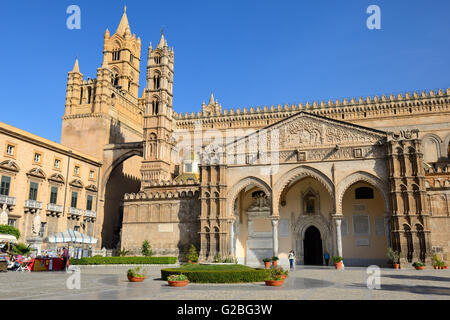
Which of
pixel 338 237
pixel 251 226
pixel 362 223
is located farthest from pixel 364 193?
pixel 251 226

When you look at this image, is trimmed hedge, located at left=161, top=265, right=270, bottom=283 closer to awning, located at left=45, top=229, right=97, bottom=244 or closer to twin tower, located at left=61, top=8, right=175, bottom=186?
awning, located at left=45, top=229, right=97, bottom=244

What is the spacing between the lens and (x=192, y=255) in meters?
32.8

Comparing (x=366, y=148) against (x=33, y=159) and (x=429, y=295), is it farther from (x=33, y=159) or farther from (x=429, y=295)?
(x=33, y=159)

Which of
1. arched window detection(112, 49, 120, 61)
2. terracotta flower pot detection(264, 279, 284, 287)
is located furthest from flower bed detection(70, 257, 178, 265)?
arched window detection(112, 49, 120, 61)

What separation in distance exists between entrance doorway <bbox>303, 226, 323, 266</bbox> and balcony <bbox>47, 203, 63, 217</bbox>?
2517 centimetres

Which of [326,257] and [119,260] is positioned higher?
[326,257]

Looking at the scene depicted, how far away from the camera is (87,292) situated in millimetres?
13648

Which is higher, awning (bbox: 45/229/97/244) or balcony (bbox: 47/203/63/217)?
balcony (bbox: 47/203/63/217)

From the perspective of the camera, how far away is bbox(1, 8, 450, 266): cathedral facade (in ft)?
97.5

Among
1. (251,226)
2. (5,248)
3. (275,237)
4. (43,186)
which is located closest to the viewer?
(5,248)

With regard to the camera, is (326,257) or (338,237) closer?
(338,237)

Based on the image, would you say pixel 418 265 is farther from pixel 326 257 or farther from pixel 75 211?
pixel 75 211

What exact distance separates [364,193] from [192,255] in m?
15.8
